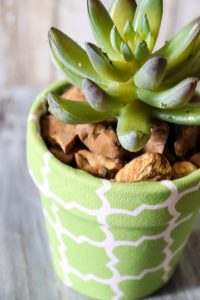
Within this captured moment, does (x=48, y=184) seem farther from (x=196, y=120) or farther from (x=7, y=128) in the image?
(x=7, y=128)

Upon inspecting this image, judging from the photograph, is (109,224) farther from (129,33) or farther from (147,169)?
(129,33)

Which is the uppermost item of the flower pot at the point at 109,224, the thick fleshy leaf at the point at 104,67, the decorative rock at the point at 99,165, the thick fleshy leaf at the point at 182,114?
the thick fleshy leaf at the point at 104,67

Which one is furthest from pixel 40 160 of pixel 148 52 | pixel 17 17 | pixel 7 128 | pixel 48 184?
pixel 17 17

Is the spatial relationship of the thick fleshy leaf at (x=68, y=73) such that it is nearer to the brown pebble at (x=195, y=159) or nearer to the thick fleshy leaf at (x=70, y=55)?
the thick fleshy leaf at (x=70, y=55)

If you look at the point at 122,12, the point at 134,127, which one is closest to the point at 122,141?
the point at 134,127

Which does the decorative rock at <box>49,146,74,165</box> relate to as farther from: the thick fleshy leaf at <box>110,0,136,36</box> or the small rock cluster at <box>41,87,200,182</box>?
the thick fleshy leaf at <box>110,0,136,36</box>

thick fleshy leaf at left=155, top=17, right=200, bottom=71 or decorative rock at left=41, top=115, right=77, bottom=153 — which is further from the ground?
thick fleshy leaf at left=155, top=17, right=200, bottom=71

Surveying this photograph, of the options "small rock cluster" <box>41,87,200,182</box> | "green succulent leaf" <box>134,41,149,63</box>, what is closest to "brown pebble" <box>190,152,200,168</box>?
"small rock cluster" <box>41,87,200,182</box>

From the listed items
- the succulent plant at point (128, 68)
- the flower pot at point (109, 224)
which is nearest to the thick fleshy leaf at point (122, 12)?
the succulent plant at point (128, 68)
